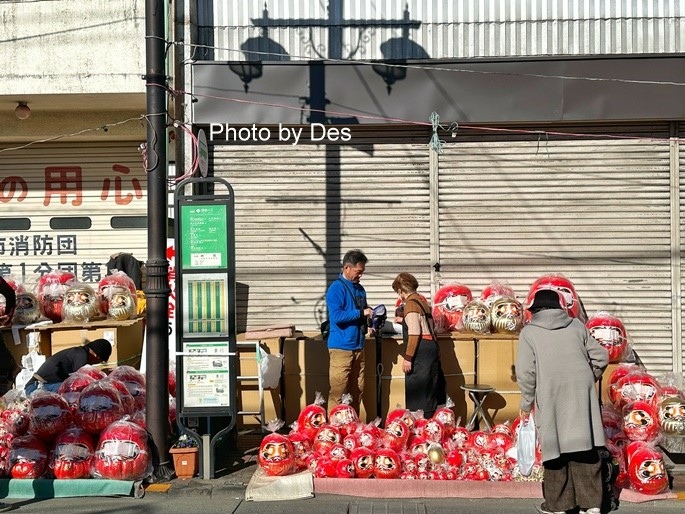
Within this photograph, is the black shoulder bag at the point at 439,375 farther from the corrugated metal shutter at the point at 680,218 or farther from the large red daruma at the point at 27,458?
the large red daruma at the point at 27,458

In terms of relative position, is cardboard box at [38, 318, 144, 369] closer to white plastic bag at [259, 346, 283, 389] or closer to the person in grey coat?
white plastic bag at [259, 346, 283, 389]

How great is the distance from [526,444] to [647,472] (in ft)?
3.99

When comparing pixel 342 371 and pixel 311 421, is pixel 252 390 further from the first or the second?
pixel 311 421

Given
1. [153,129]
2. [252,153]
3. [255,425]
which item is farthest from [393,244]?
[153,129]

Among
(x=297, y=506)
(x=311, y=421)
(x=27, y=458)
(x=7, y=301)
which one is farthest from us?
(x=7, y=301)

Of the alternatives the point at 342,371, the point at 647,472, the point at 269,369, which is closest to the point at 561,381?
the point at 647,472

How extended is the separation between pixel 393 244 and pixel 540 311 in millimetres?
4556

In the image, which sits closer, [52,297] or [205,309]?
[205,309]

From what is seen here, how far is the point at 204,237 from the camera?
26.4ft

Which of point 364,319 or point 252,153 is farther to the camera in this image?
point 252,153

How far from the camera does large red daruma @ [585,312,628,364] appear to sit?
9492 mm

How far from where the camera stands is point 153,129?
7.95 meters

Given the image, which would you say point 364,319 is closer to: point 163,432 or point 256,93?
point 163,432

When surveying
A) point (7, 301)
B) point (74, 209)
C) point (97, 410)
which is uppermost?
point (74, 209)
